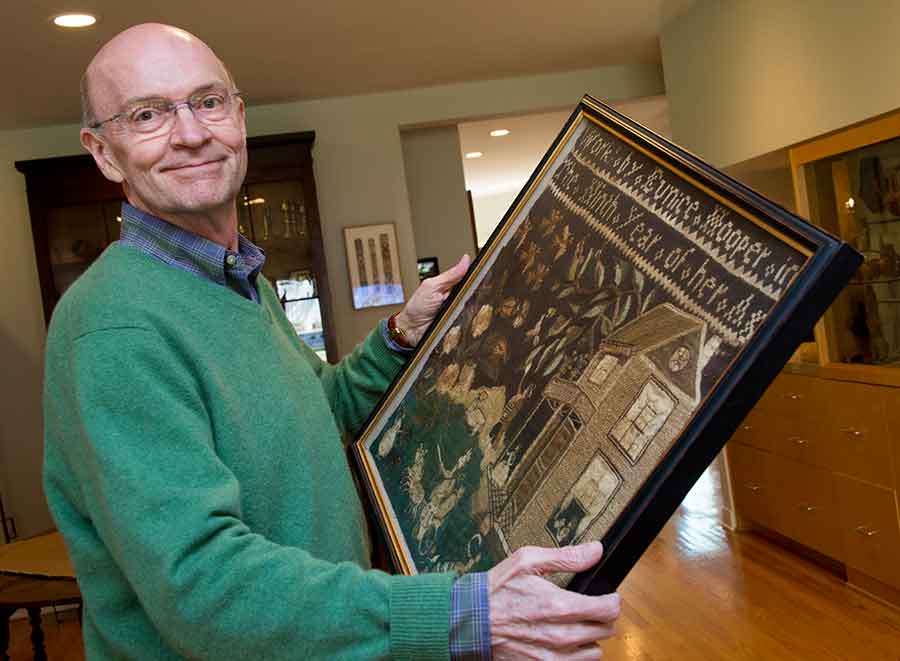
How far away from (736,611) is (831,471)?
2.61 feet

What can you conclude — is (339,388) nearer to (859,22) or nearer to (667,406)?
(667,406)

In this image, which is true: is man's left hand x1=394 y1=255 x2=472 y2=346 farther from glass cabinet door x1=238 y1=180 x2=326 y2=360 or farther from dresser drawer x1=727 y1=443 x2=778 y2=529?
glass cabinet door x1=238 y1=180 x2=326 y2=360

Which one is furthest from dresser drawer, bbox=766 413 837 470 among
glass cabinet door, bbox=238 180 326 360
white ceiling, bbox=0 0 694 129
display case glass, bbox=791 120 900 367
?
glass cabinet door, bbox=238 180 326 360

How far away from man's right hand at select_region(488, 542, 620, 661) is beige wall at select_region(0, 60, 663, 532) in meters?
5.32

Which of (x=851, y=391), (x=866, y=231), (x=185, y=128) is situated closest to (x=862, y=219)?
(x=866, y=231)

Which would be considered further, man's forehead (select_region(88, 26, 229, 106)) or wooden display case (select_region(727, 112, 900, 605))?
wooden display case (select_region(727, 112, 900, 605))

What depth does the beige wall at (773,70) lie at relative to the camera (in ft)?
11.5

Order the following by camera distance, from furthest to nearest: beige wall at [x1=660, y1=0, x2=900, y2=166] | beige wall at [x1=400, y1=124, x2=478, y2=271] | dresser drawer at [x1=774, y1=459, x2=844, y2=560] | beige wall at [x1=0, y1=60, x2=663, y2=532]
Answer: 1. beige wall at [x1=400, y1=124, x2=478, y2=271]
2. beige wall at [x1=0, y1=60, x2=663, y2=532]
3. dresser drawer at [x1=774, y1=459, x2=844, y2=560]
4. beige wall at [x1=660, y1=0, x2=900, y2=166]

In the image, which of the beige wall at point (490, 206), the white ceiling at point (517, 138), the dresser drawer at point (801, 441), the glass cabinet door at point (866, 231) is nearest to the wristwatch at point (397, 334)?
the glass cabinet door at point (866, 231)

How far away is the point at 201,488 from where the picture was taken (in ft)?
2.73

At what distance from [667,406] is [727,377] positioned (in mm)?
58

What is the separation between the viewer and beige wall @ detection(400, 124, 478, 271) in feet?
22.0

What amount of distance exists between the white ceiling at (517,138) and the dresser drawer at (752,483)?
221cm

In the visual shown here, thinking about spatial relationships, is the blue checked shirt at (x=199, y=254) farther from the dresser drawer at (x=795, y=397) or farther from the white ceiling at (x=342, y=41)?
the dresser drawer at (x=795, y=397)
